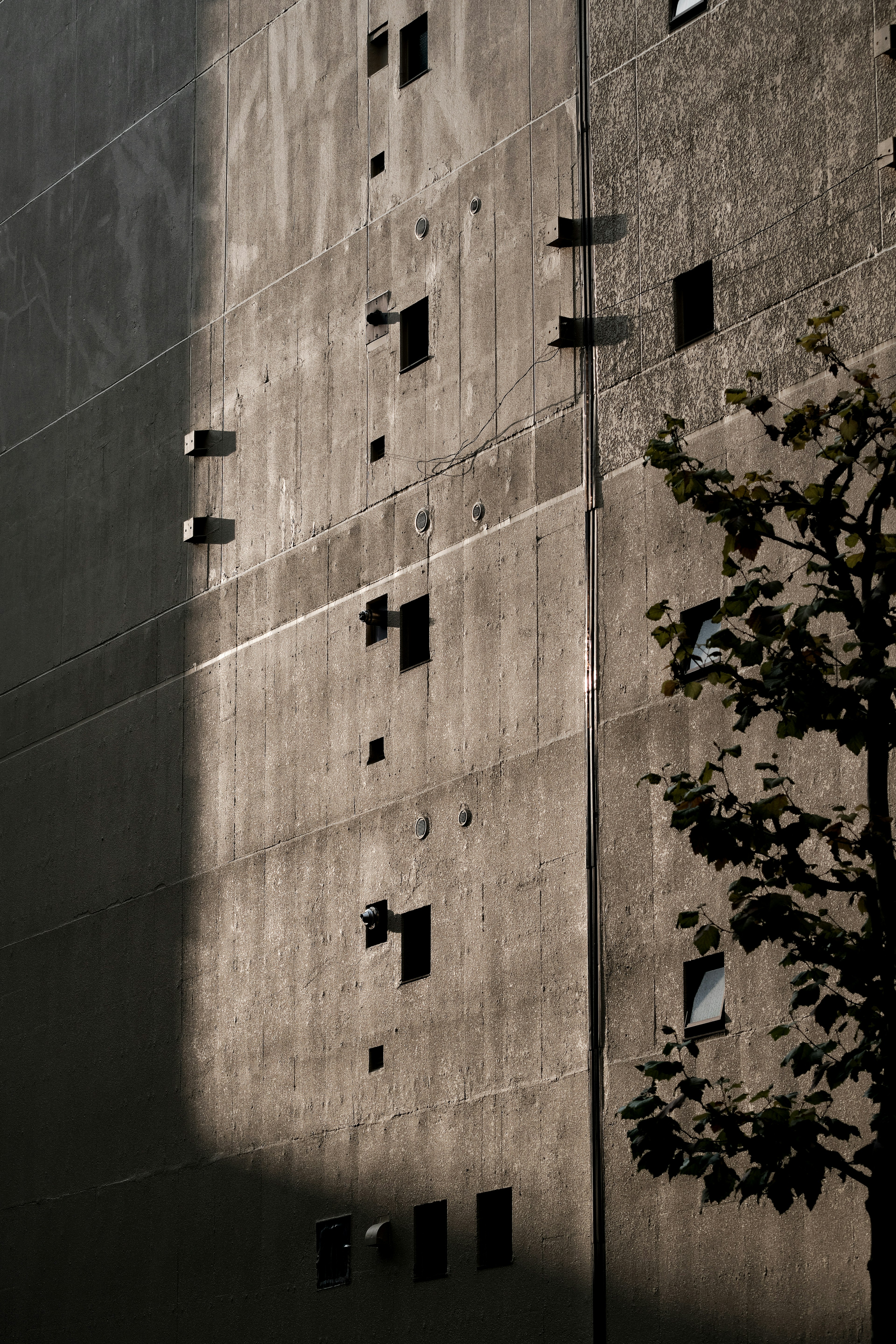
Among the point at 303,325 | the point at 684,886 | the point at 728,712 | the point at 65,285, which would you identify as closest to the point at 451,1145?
the point at 684,886

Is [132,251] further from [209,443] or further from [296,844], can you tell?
[296,844]

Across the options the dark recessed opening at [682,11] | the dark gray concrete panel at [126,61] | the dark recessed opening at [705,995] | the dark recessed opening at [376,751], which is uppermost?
the dark gray concrete panel at [126,61]

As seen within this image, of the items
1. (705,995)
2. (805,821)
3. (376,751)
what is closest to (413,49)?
(376,751)

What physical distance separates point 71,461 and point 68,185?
3898mm

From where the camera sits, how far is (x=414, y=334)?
22.0 metres

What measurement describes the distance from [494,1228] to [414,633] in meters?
5.80

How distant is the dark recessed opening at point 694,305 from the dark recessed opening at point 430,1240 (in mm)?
7819

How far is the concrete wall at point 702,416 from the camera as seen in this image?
16266mm

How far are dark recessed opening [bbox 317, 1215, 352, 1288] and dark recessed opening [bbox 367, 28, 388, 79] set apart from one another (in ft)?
38.9

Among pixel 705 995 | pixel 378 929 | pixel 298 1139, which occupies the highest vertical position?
pixel 378 929

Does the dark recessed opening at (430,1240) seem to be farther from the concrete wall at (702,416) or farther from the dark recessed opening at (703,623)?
the dark recessed opening at (703,623)

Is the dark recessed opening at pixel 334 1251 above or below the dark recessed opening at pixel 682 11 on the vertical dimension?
below

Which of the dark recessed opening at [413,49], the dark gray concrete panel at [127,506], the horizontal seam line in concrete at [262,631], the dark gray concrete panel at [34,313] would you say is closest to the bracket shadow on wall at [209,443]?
the dark gray concrete panel at [127,506]

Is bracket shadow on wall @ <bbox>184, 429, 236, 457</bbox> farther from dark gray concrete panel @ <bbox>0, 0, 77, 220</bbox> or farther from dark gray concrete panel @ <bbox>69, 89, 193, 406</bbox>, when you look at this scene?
dark gray concrete panel @ <bbox>0, 0, 77, 220</bbox>
